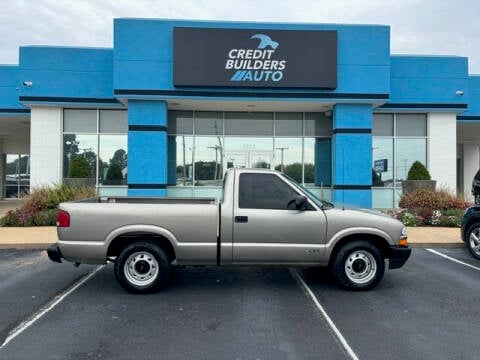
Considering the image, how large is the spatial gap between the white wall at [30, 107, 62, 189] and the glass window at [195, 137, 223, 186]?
570 cm

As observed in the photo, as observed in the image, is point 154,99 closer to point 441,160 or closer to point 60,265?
point 60,265

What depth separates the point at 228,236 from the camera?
589cm

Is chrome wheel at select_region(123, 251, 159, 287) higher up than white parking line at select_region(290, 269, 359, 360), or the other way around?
chrome wheel at select_region(123, 251, 159, 287)

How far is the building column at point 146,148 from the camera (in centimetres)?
1519

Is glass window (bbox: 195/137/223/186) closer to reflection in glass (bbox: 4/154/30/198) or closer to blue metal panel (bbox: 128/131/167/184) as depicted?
blue metal panel (bbox: 128/131/167/184)

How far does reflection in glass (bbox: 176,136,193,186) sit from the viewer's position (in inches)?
674

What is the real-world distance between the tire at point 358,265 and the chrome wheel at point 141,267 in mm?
2680

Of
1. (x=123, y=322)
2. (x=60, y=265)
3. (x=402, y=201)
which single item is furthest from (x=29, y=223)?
(x=402, y=201)

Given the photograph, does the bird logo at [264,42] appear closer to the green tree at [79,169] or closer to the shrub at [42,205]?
the green tree at [79,169]

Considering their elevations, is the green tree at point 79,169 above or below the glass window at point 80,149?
below

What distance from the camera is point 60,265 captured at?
25.7 feet

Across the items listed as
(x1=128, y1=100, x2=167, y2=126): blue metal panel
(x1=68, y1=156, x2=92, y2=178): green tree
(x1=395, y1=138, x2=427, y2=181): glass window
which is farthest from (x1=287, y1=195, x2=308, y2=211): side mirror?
(x1=395, y1=138, x2=427, y2=181): glass window

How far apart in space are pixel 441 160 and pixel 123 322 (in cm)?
1648

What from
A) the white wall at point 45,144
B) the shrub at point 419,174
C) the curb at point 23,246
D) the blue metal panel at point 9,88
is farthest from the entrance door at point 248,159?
the blue metal panel at point 9,88
